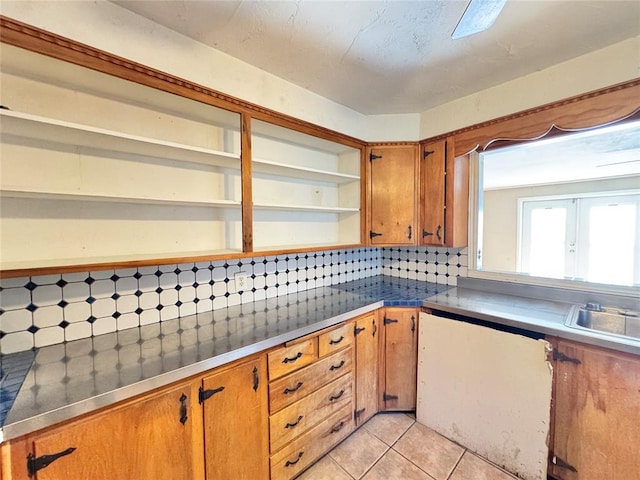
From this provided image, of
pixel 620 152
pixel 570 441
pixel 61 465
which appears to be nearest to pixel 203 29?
pixel 61 465

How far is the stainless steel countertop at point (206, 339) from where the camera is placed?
34.4 inches

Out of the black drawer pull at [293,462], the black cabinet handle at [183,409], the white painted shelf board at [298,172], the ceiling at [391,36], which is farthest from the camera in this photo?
the white painted shelf board at [298,172]

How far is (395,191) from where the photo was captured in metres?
2.19

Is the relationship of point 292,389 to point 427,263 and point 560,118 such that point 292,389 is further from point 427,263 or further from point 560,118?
point 560,118

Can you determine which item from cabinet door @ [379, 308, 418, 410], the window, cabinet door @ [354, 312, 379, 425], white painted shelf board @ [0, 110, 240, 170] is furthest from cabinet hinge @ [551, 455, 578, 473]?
the window

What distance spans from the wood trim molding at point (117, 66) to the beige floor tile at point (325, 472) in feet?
6.65

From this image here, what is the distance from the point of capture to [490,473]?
1510mm

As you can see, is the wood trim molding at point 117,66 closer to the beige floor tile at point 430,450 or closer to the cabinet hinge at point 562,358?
the cabinet hinge at point 562,358

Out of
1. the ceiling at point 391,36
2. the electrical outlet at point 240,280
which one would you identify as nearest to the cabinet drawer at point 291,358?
the electrical outlet at point 240,280

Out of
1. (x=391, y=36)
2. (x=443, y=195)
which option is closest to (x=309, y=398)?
(x=443, y=195)

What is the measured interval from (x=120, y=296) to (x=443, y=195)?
2.15 meters

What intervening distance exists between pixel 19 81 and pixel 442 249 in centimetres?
270

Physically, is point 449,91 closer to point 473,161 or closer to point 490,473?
Result: point 473,161

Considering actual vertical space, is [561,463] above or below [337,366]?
below
